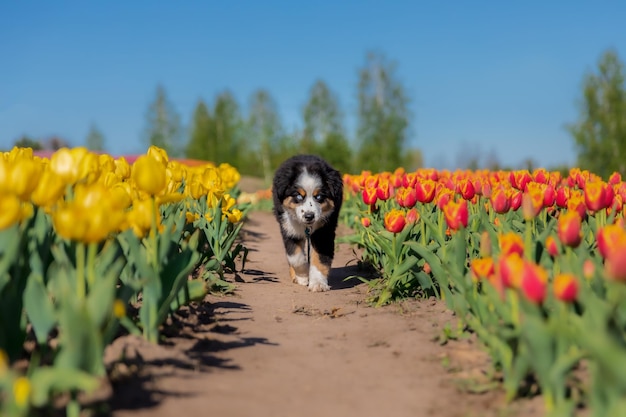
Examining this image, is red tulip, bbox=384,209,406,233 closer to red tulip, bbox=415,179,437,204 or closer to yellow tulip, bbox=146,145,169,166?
red tulip, bbox=415,179,437,204

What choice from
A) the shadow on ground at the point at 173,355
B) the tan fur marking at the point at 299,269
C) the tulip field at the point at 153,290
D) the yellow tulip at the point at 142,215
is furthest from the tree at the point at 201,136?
the yellow tulip at the point at 142,215

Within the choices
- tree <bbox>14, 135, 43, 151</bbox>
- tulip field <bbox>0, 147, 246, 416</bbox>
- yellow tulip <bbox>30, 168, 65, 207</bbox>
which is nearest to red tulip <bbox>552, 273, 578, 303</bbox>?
tulip field <bbox>0, 147, 246, 416</bbox>

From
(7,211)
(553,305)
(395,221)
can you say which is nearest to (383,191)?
(395,221)

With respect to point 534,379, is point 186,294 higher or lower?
higher

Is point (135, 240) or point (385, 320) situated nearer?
point (135, 240)

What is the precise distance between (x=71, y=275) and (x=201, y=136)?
43.2 m

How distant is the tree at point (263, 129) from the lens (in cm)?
4366

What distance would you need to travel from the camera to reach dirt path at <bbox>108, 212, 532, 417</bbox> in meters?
2.94

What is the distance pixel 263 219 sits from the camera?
1641 centimetres

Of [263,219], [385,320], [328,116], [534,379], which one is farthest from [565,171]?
[328,116]

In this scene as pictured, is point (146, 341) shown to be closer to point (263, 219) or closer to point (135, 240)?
point (135, 240)

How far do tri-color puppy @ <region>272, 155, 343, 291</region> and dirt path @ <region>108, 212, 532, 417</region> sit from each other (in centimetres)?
98

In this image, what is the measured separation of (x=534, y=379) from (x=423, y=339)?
3.69 feet

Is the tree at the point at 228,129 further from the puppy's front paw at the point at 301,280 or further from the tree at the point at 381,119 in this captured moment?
the puppy's front paw at the point at 301,280
